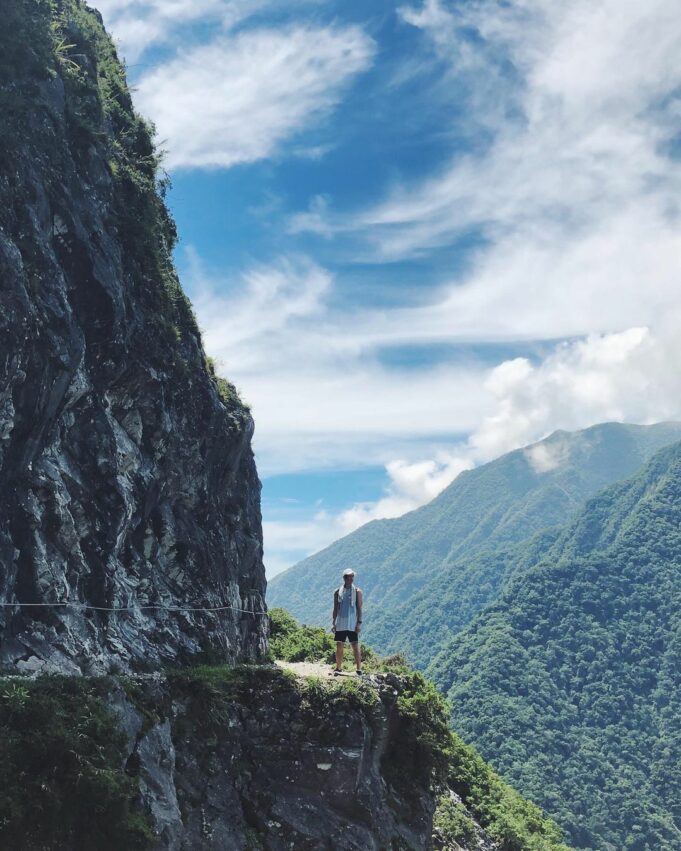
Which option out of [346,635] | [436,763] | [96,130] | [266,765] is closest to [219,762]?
[266,765]

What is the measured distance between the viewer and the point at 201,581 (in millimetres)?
21641

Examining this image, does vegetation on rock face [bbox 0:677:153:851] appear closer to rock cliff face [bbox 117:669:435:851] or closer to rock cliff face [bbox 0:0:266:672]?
rock cliff face [bbox 117:669:435:851]

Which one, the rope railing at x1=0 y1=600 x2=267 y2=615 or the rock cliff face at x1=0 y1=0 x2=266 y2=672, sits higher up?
the rock cliff face at x1=0 y1=0 x2=266 y2=672

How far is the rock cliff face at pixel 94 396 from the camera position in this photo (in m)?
14.4

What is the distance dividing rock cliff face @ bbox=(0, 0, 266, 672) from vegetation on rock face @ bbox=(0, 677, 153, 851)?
3098 mm

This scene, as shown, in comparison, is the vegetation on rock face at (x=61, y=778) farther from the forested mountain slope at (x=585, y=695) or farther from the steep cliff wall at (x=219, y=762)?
the forested mountain slope at (x=585, y=695)

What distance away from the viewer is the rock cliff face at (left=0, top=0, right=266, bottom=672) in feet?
47.2

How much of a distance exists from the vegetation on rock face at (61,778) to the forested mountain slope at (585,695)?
382 feet

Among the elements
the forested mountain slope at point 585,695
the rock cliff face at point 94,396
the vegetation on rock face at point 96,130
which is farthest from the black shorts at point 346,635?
the forested mountain slope at point 585,695

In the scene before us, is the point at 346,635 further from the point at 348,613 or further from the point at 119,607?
the point at 119,607

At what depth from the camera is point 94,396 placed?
17812 millimetres

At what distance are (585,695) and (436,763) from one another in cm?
15296

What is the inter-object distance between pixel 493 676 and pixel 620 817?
41.6m

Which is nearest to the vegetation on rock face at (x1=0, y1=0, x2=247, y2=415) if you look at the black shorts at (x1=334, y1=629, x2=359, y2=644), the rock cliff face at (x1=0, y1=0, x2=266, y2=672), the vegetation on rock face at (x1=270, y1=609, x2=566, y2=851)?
the rock cliff face at (x1=0, y1=0, x2=266, y2=672)
